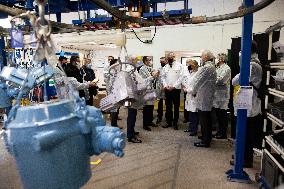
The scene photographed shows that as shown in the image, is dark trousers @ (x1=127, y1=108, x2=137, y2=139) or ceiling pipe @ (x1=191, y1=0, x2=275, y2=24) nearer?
ceiling pipe @ (x1=191, y1=0, x2=275, y2=24)

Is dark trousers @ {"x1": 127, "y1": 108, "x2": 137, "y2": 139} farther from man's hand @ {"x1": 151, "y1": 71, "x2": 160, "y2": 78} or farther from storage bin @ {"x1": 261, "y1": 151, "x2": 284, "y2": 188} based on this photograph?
storage bin @ {"x1": 261, "y1": 151, "x2": 284, "y2": 188}

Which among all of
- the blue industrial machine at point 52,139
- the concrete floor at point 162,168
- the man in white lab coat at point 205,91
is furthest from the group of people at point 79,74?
the blue industrial machine at point 52,139

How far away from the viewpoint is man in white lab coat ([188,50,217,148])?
457cm

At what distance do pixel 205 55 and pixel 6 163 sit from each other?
A: 3437 millimetres

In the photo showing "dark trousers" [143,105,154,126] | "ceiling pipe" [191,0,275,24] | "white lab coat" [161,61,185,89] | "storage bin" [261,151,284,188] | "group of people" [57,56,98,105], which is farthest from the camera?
"white lab coat" [161,61,185,89]

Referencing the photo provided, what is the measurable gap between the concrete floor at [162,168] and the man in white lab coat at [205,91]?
288 millimetres

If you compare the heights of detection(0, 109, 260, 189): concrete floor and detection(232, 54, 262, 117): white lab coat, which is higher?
detection(232, 54, 262, 117): white lab coat

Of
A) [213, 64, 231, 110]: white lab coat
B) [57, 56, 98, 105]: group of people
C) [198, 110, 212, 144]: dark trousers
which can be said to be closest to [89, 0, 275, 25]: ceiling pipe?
[198, 110, 212, 144]: dark trousers

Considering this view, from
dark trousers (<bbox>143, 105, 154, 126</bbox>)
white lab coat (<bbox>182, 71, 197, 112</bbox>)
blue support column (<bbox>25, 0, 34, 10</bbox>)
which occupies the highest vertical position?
blue support column (<bbox>25, 0, 34, 10</bbox>)

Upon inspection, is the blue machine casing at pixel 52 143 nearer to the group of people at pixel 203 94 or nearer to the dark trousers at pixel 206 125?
the group of people at pixel 203 94

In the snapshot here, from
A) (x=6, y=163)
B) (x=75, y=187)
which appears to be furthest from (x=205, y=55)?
(x=75, y=187)

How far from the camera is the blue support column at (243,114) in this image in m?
3.07

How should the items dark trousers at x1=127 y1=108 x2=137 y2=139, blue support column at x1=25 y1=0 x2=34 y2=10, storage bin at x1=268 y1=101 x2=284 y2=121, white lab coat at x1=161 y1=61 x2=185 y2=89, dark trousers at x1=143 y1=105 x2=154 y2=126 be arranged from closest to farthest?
storage bin at x1=268 y1=101 x2=284 y2=121 < blue support column at x1=25 y1=0 x2=34 y2=10 < dark trousers at x1=127 y1=108 x2=137 y2=139 < dark trousers at x1=143 y1=105 x2=154 y2=126 < white lab coat at x1=161 y1=61 x2=185 y2=89

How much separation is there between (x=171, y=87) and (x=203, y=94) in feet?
5.03
